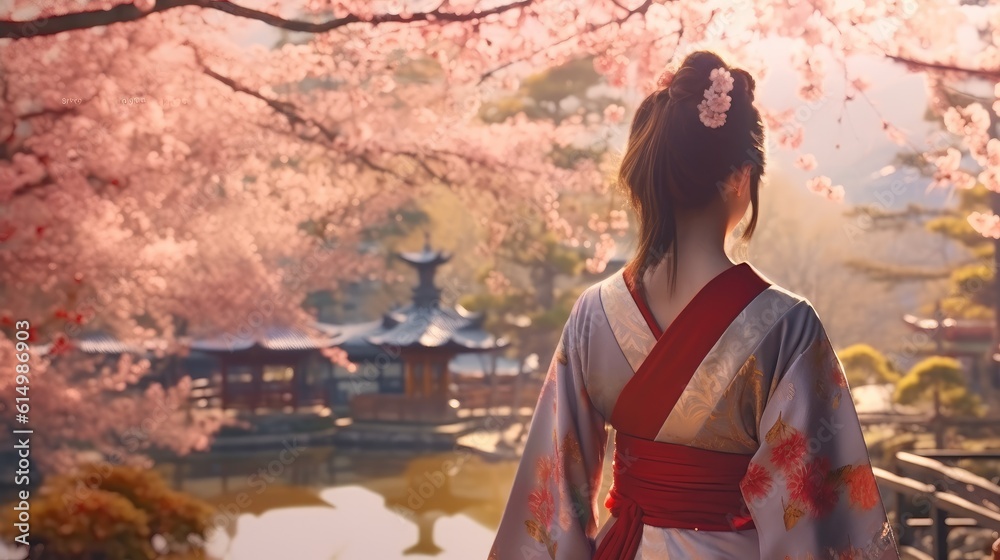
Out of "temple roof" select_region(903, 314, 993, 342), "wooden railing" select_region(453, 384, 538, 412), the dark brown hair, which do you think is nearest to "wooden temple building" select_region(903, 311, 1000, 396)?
"temple roof" select_region(903, 314, 993, 342)

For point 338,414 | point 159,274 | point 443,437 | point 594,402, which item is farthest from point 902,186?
A: point 594,402

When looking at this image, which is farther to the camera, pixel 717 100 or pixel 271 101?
pixel 271 101

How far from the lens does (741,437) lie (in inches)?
54.2

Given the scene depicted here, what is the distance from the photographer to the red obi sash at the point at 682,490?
137 cm

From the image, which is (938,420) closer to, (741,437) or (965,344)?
(965,344)

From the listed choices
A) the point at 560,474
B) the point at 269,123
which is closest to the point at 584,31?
the point at 269,123

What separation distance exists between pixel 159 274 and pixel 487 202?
1907 millimetres

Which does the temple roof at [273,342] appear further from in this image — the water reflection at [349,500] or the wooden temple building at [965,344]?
the wooden temple building at [965,344]

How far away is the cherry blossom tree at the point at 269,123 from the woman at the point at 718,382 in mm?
1851

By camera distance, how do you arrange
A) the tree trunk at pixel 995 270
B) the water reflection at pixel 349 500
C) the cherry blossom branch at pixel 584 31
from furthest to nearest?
the tree trunk at pixel 995 270, the water reflection at pixel 349 500, the cherry blossom branch at pixel 584 31

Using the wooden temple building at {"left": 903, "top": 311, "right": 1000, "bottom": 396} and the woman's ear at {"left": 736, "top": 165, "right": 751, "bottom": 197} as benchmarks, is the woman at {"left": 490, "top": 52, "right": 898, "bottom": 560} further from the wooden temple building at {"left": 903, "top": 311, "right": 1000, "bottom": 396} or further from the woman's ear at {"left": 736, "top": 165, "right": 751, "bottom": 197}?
the wooden temple building at {"left": 903, "top": 311, "right": 1000, "bottom": 396}

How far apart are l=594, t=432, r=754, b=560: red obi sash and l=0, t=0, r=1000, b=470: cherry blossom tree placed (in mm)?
2005

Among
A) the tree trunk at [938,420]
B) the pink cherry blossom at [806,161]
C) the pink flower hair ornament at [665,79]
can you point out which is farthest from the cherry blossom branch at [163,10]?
the tree trunk at [938,420]

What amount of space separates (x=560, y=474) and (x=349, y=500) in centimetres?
798
